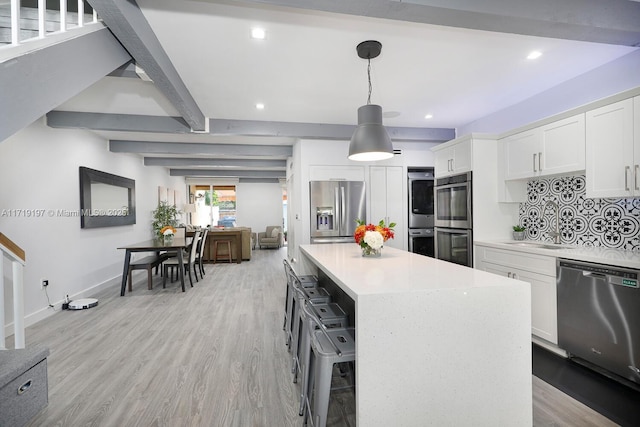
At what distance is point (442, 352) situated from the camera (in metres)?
1.53

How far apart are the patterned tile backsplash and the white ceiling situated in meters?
1.15

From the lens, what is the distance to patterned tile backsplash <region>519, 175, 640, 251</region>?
2.62m

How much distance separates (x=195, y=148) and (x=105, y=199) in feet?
5.75

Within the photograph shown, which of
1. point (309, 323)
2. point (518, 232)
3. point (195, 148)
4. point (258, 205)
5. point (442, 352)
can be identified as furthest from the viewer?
point (258, 205)

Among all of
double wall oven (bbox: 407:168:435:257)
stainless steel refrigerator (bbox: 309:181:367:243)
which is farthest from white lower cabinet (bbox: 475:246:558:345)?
stainless steel refrigerator (bbox: 309:181:367:243)

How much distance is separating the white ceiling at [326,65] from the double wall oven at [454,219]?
1.04 metres

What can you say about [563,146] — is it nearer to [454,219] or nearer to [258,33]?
[454,219]

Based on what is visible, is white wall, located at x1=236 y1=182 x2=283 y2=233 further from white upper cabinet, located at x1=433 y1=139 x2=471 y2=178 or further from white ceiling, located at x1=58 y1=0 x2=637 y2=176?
white upper cabinet, located at x1=433 y1=139 x2=471 y2=178

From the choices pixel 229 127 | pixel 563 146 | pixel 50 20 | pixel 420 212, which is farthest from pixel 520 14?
pixel 420 212

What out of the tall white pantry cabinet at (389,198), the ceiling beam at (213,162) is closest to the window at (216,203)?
the ceiling beam at (213,162)

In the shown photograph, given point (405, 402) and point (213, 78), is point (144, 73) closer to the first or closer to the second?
point (213, 78)

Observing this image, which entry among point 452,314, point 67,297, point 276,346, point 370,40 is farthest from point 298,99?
point 67,297

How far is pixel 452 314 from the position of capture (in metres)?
1.53

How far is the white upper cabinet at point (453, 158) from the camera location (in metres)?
3.83
